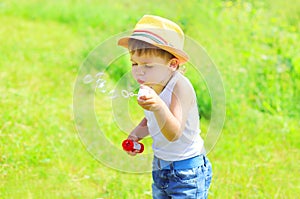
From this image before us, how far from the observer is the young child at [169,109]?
6.93ft

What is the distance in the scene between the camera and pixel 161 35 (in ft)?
7.09

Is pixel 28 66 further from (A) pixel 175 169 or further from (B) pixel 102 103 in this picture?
(A) pixel 175 169

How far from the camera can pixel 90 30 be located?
617 cm

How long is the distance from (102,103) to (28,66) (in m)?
1.10

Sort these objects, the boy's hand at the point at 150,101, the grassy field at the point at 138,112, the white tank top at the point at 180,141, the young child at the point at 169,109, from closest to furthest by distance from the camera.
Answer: the boy's hand at the point at 150,101, the young child at the point at 169,109, the white tank top at the point at 180,141, the grassy field at the point at 138,112

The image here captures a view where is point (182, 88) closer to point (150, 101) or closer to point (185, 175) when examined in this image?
point (150, 101)

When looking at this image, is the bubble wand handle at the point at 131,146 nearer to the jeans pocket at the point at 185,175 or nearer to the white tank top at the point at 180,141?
the white tank top at the point at 180,141

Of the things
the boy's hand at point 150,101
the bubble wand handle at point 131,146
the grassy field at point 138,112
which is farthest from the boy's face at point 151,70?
the grassy field at point 138,112

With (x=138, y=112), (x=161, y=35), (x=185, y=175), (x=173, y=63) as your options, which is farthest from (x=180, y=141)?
(x=138, y=112)

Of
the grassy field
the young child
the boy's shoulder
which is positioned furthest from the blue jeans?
the grassy field

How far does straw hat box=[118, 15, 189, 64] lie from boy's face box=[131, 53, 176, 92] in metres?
0.06

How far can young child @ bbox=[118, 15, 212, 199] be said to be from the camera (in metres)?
2.11

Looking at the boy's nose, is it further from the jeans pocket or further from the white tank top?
the jeans pocket

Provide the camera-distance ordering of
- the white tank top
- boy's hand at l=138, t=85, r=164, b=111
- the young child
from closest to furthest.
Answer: boy's hand at l=138, t=85, r=164, b=111 → the young child → the white tank top
